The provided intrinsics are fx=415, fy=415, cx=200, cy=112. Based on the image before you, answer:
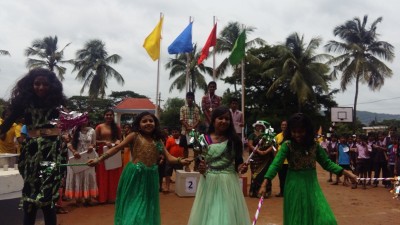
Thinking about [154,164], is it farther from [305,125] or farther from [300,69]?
[300,69]

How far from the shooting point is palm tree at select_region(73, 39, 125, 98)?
4697cm

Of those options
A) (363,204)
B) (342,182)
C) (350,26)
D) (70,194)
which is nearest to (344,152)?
(342,182)

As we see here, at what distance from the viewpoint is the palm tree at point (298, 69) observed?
121 ft

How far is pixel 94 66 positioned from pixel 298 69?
22562 millimetres

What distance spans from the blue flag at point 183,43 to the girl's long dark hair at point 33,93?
9410 millimetres

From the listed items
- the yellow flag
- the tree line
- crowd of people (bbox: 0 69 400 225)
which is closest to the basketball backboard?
the tree line

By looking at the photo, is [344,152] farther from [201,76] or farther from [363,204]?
[201,76]

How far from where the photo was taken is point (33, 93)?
4.32m

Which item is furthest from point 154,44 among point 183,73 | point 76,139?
point 183,73

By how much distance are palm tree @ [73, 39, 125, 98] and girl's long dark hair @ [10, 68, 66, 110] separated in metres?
43.4

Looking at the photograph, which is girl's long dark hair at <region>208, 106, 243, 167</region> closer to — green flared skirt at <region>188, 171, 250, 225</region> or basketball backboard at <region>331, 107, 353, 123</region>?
green flared skirt at <region>188, 171, 250, 225</region>

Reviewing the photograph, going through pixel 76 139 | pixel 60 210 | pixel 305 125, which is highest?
pixel 305 125

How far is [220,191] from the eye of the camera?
486cm

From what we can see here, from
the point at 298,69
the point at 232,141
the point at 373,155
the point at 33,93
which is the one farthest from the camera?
the point at 298,69
